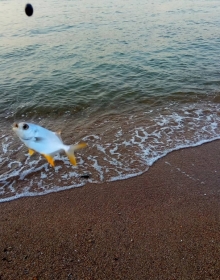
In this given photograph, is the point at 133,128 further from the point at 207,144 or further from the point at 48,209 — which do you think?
the point at 48,209

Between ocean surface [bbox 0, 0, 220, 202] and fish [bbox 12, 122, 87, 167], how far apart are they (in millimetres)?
3262

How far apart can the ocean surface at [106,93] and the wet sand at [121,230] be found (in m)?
0.54

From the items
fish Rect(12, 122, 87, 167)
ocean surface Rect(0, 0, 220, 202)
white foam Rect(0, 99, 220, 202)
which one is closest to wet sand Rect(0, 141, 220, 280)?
white foam Rect(0, 99, 220, 202)

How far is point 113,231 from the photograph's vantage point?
481 centimetres

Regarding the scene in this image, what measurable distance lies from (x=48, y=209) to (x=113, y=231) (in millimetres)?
1359

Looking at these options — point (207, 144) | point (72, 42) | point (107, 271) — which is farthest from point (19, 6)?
point (107, 271)

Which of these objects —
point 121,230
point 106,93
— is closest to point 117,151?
point 121,230

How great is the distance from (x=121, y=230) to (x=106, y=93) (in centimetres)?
759

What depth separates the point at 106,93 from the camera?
11602 millimetres

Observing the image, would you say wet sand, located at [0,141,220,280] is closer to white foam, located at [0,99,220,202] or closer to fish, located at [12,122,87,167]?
white foam, located at [0,99,220,202]

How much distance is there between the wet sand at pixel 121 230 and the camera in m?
4.18

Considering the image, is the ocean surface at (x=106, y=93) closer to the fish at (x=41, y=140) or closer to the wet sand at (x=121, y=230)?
the wet sand at (x=121, y=230)

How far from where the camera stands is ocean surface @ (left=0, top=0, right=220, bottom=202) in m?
6.84

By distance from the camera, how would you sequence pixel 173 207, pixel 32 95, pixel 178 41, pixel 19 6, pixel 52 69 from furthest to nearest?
pixel 19 6 < pixel 178 41 < pixel 52 69 < pixel 32 95 < pixel 173 207
